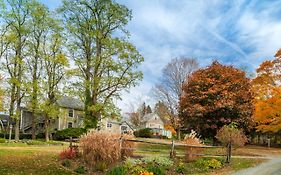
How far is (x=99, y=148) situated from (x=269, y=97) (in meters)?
25.1

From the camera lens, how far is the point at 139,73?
1233 inches

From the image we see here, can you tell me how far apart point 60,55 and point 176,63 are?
15.9 m

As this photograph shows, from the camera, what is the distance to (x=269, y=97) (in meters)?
33.5

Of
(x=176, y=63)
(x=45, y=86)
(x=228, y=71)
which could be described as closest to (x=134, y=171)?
(x=228, y=71)

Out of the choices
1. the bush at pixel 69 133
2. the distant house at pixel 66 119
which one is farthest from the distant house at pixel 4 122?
the bush at pixel 69 133

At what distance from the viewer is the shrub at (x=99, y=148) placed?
13656 mm

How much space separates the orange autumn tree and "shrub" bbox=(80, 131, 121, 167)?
1709 centimetres

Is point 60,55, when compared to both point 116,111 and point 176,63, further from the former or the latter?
point 176,63

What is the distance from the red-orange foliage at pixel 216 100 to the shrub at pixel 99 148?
437 inches

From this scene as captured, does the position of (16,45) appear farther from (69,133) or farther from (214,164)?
(214,164)

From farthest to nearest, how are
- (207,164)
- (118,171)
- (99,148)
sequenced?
(207,164), (99,148), (118,171)

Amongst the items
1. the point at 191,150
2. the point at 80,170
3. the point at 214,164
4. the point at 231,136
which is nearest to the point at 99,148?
the point at 80,170

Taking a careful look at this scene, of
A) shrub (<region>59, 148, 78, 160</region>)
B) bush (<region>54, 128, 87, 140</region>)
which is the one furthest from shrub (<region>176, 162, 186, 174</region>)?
bush (<region>54, 128, 87, 140</region>)

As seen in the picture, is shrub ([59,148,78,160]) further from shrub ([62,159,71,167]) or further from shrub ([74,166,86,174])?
shrub ([74,166,86,174])
